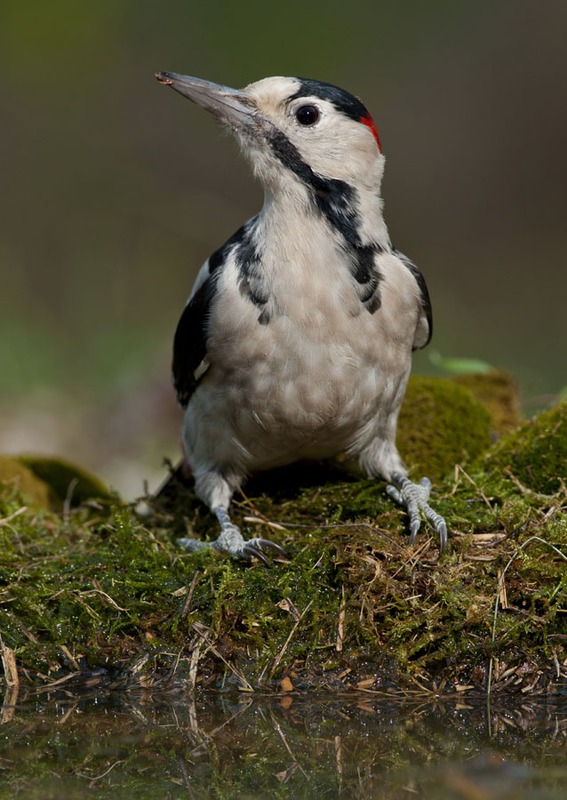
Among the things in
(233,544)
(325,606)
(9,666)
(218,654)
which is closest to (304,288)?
(233,544)

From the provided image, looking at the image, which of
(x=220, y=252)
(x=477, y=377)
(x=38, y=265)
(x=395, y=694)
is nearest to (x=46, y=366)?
(x=38, y=265)

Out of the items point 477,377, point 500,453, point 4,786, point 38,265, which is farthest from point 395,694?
point 38,265

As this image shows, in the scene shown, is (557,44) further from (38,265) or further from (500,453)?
(500,453)

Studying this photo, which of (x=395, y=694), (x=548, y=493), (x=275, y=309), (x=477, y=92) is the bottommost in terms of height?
(x=395, y=694)

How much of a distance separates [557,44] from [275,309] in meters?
11.7

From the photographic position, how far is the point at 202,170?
15250mm

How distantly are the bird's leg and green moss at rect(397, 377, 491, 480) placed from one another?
113 cm

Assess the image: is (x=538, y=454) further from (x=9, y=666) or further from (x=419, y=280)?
(x=9, y=666)

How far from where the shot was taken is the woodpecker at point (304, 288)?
15.0 ft

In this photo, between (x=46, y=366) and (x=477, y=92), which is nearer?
(x=46, y=366)

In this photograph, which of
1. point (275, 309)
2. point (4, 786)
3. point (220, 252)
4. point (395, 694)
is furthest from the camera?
point (220, 252)

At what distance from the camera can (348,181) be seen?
15.3 ft

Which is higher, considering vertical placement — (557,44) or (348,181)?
(557,44)

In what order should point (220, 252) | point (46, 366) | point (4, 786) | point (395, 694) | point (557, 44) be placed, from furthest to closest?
1. point (557, 44)
2. point (46, 366)
3. point (220, 252)
4. point (395, 694)
5. point (4, 786)
